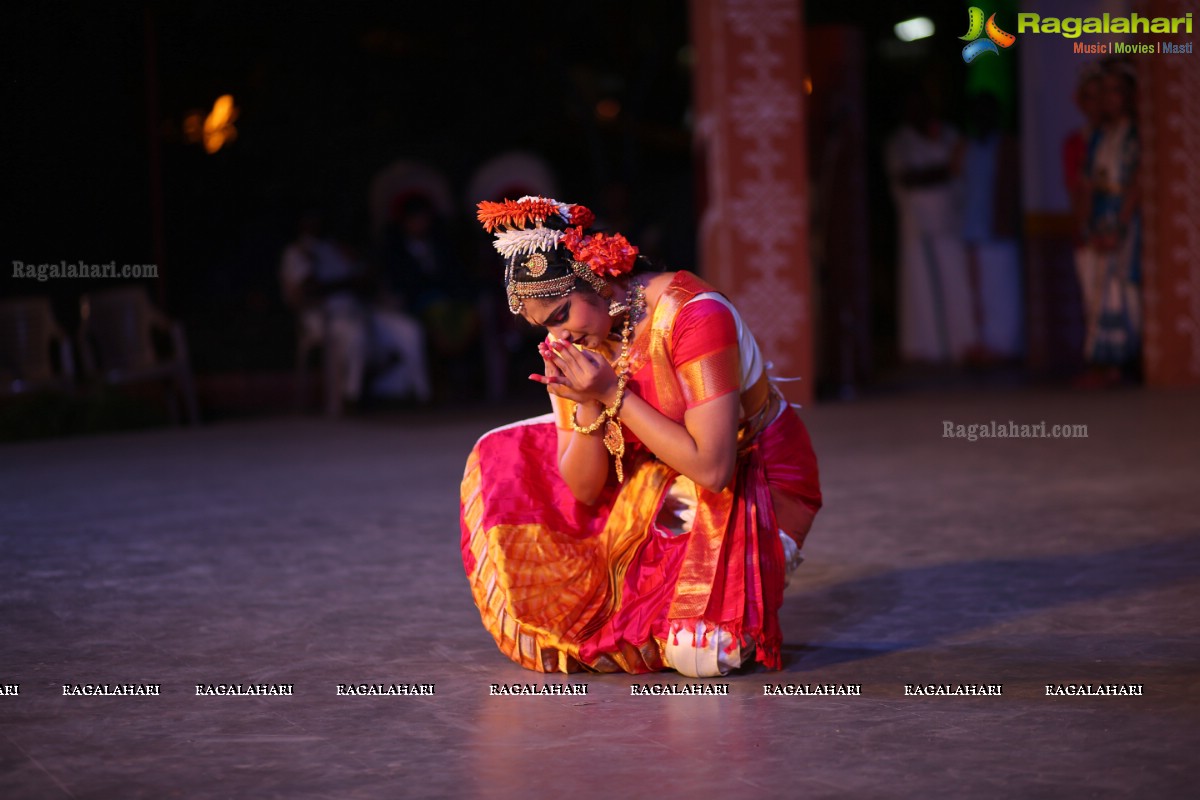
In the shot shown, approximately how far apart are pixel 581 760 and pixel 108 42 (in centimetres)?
1004

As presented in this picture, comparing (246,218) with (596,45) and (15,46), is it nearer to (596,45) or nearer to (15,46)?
(15,46)

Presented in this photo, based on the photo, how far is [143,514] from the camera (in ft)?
18.6

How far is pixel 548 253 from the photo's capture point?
3.06m

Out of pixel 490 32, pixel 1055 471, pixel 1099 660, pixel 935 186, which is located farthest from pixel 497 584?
pixel 490 32

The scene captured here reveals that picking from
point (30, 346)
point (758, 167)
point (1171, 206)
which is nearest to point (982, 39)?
point (1171, 206)

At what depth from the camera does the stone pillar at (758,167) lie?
8.43m

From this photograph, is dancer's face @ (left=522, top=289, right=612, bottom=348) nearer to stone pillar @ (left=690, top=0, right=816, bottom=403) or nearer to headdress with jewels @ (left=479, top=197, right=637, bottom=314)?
headdress with jewels @ (left=479, top=197, right=637, bottom=314)

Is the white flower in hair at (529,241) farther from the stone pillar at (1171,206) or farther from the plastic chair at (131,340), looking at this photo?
the stone pillar at (1171,206)

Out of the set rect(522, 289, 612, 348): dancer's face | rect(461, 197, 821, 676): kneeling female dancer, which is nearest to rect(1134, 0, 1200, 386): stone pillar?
rect(461, 197, 821, 676): kneeling female dancer

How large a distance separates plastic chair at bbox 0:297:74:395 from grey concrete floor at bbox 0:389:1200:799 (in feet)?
7.05

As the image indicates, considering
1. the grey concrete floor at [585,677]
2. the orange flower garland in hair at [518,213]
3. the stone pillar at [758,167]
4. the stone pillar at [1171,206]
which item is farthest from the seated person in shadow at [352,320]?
the orange flower garland in hair at [518,213]

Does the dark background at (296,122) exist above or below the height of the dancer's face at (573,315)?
above

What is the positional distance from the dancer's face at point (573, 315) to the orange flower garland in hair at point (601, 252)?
0.22 feet

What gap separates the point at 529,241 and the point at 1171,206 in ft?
21.5
